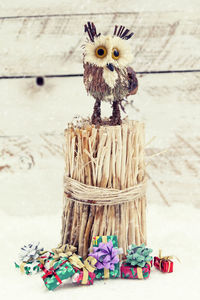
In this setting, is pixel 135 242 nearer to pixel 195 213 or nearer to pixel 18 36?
pixel 195 213

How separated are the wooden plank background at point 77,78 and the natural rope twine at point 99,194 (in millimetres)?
530

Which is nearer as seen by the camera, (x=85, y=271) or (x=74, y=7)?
(x=85, y=271)

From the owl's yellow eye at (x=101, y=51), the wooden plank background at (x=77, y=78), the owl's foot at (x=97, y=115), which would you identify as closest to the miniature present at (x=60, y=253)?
the owl's foot at (x=97, y=115)

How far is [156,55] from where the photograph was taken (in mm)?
1641

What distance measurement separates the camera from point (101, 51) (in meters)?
1.06

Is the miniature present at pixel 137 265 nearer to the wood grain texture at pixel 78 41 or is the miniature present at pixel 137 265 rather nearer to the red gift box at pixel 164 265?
the red gift box at pixel 164 265

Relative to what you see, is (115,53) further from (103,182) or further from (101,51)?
(103,182)

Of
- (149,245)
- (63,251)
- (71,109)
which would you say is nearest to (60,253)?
(63,251)

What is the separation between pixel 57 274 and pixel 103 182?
234mm

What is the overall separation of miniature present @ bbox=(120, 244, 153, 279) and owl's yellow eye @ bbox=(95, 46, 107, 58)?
17.7 inches

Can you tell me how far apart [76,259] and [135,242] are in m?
0.17

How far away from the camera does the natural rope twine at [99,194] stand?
3.52 feet

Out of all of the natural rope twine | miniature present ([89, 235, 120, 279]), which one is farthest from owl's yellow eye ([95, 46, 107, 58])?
miniature present ([89, 235, 120, 279])

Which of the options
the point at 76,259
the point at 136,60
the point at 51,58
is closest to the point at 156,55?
the point at 136,60
